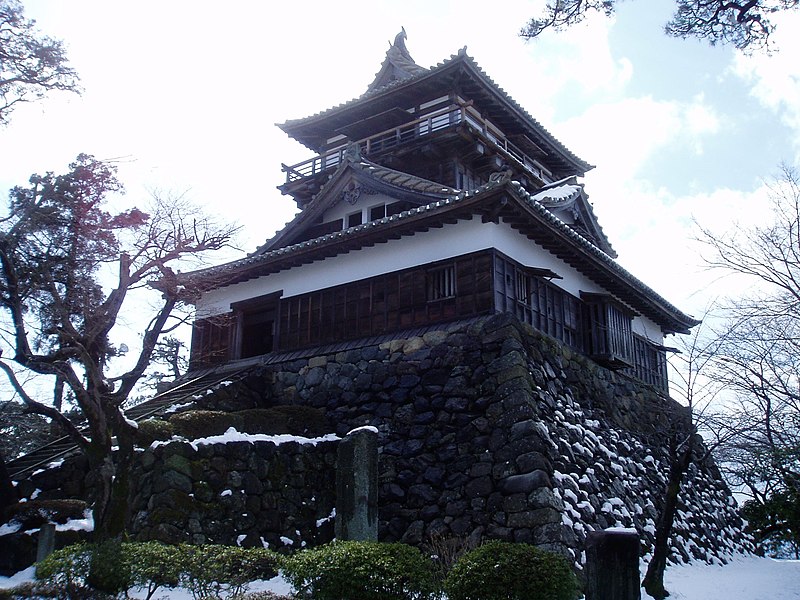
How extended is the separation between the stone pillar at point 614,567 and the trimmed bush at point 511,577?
294mm

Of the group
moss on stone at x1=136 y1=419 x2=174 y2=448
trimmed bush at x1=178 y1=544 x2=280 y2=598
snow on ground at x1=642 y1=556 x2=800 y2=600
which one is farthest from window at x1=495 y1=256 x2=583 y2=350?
trimmed bush at x1=178 y1=544 x2=280 y2=598

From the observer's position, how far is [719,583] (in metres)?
13.7

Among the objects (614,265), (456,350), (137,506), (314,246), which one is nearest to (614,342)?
(614,265)

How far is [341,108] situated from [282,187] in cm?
338

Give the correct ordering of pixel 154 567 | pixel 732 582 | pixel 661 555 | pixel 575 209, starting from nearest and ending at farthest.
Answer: pixel 154 567 < pixel 661 555 < pixel 732 582 < pixel 575 209

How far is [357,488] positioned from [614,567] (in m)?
5.02

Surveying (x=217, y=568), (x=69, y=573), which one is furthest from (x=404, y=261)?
(x=69, y=573)

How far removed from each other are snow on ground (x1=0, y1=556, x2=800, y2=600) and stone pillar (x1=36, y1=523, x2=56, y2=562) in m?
0.36

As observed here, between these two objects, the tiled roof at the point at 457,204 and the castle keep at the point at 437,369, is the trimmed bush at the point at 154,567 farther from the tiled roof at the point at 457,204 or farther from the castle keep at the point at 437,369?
the tiled roof at the point at 457,204

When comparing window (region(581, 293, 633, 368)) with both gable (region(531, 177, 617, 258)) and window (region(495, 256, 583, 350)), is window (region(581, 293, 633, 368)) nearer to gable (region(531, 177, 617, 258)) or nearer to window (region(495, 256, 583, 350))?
window (region(495, 256, 583, 350))

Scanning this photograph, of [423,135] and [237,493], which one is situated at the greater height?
[423,135]

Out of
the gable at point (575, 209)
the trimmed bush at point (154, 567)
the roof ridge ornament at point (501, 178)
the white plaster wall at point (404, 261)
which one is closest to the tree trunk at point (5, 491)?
the trimmed bush at point (154, 567)

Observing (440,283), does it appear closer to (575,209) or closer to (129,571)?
(575,209)

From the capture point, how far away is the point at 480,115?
24.0 m
